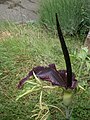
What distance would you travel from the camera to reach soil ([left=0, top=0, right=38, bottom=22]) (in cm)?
495

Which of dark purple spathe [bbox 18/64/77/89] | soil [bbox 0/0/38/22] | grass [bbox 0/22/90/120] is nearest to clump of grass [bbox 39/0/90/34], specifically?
grass [bbox 0/22/90/120]

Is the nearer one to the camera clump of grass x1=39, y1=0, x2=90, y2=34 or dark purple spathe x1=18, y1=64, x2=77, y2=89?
dark purple spathe x1=18, y1=64, x2=77, y2=89

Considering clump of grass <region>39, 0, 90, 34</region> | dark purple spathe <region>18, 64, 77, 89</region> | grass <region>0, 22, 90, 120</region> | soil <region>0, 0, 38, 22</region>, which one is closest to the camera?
dark purple spathe <region>18, 64, 77, 89</region>

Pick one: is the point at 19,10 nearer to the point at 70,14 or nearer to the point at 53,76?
the point at 70,14

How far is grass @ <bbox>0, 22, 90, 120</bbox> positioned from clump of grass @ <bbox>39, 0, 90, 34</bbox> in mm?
175

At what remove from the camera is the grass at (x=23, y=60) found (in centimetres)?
280

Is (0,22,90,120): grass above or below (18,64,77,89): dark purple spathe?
below

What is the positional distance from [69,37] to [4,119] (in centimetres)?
205

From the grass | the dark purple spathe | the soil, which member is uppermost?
the dark purple spathe

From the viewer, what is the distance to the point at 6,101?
2.91 metres

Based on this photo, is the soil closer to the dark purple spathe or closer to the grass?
the grass

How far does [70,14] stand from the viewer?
14.7 feet

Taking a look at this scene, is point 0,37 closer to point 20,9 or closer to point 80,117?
point 20,9

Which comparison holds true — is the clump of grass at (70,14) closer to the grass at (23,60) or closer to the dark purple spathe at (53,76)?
the grass at (23,60)
